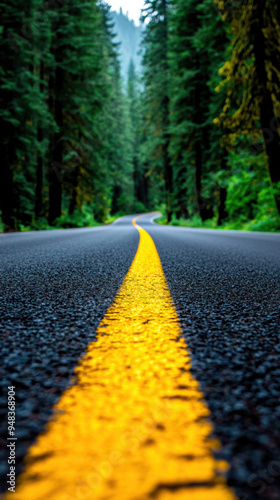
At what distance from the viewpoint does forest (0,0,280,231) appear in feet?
38.7

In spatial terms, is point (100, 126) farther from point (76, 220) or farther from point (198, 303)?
point (198, 303)

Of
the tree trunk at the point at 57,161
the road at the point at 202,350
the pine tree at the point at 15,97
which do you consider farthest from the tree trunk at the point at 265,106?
the tree trunk at the point at 57,161

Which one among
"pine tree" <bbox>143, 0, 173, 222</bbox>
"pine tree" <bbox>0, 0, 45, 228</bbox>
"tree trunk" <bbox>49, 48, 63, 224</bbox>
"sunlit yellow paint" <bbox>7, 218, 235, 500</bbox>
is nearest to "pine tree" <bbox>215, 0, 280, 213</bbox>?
"pine tree" <bbox>0, 0, 45, 228</bbox>

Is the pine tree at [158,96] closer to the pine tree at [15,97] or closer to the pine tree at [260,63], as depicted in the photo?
the pine tree at [15,97]

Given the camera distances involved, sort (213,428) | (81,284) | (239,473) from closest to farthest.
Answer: (239,473) < (213,428) < (81,284)

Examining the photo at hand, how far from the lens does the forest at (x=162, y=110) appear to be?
11.8 metres

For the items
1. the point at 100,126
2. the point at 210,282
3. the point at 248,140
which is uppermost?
the point at 100,126

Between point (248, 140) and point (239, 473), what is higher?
point (248, 140)

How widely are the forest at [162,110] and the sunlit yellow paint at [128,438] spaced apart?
38.3ft

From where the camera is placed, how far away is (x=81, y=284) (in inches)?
97.7

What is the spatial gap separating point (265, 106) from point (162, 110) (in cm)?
1747

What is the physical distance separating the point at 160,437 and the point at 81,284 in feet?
6.22

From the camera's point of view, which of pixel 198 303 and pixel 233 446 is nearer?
pixel 233 446

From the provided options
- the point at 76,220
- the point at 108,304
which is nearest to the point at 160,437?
the point at 108,304
